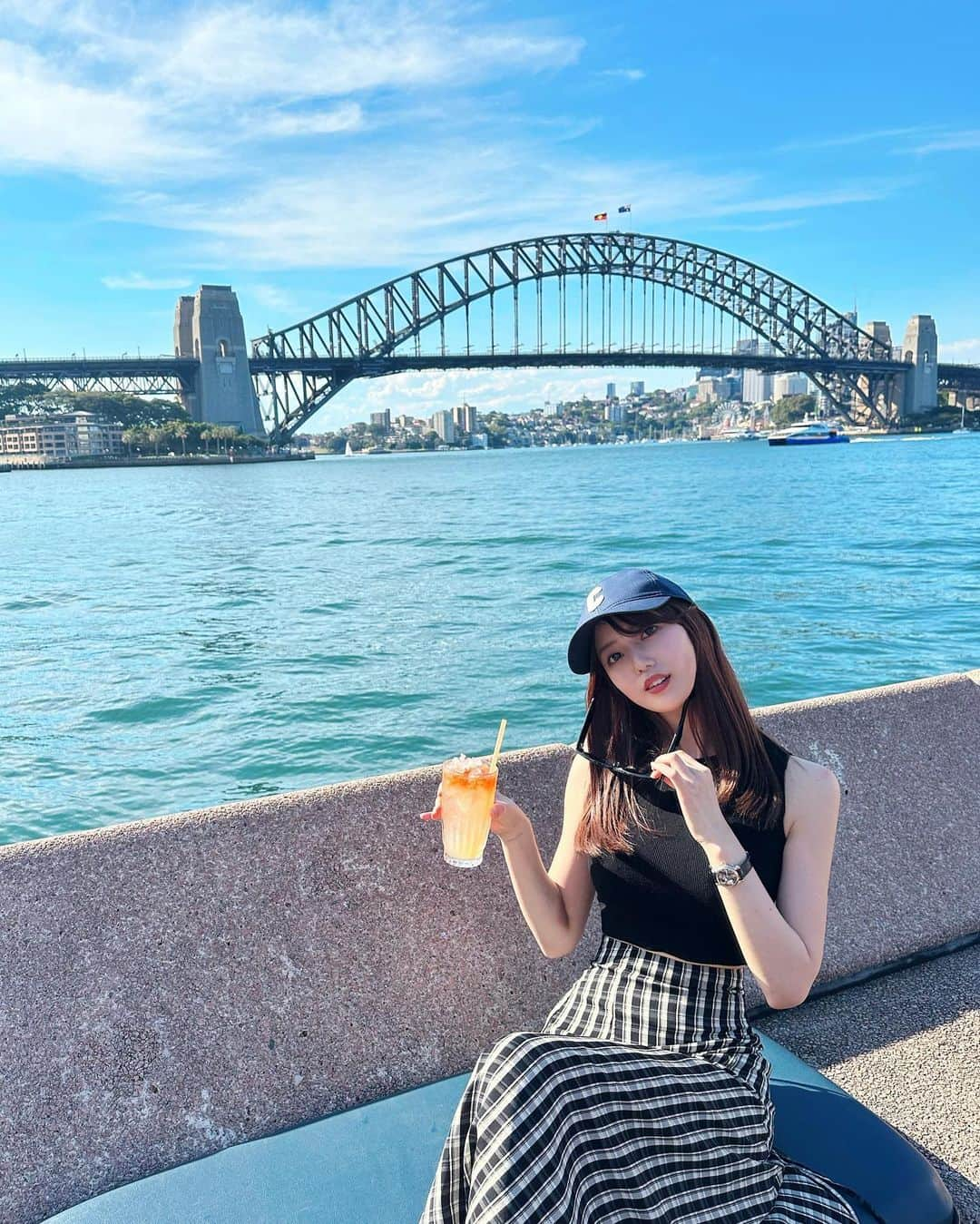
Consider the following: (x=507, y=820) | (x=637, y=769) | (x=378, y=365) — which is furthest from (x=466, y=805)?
(x=378, y=365)

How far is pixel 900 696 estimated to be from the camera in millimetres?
2637

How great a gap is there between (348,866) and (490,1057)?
2.31 ft

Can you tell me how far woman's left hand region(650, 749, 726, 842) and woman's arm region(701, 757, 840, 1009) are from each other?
0.01 metres

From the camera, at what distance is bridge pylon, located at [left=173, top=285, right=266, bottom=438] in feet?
220

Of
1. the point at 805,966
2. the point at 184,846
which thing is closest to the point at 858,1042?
the point at 805,966

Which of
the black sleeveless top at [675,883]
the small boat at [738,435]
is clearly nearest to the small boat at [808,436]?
the small boat at [738,435]

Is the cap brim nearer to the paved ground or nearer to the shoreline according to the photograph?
the paved ground

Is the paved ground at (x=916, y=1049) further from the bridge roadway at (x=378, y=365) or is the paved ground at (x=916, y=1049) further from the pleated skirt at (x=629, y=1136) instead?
the bridge roadway at (x=378, y=365)

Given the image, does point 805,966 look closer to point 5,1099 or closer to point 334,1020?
point 334,1020

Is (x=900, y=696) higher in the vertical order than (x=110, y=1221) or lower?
higher

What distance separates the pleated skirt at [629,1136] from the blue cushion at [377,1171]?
0.11 m

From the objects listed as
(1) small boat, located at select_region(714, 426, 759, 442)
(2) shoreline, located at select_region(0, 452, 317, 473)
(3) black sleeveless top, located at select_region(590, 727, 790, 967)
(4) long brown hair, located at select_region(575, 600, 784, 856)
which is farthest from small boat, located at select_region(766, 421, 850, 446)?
(3) black sleeveless top, located at select_region(590, 727, 790, 967)

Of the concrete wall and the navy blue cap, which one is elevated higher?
the navy blue cap

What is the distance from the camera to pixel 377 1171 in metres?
1.61
